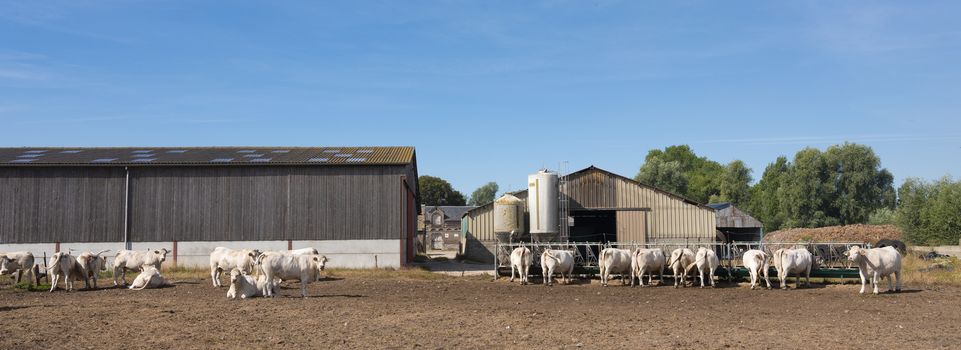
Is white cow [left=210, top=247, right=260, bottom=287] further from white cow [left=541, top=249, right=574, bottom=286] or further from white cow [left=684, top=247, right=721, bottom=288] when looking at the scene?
white cow [left=684, top=247, right=721, bottom=288]

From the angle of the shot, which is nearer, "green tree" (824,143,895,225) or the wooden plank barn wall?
the wooden plank barn wall

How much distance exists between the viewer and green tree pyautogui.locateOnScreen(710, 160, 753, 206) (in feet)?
358

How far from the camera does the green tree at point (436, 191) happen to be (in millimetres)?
135000

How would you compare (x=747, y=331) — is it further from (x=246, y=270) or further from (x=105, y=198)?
(x=105, y=198)

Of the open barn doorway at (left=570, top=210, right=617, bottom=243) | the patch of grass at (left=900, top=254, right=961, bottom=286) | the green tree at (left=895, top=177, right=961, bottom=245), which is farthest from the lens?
the green tree at (left=895, top=177, right=961, bottom=245)

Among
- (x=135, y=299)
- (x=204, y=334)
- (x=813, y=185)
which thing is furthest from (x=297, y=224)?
(x=813, y=185)

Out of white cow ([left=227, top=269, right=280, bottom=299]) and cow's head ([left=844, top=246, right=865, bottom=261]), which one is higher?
cow's head ([left=844, top=246, right=865, bottom=261])

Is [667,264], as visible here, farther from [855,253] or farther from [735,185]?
[735,185]

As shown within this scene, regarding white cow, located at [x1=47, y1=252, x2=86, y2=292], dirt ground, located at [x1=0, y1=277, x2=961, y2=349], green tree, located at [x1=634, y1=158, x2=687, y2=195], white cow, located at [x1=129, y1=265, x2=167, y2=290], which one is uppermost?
green tree, located at [x1=634, y1=158, x2=687, y2=195]

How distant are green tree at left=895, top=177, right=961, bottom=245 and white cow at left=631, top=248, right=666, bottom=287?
40.7 m

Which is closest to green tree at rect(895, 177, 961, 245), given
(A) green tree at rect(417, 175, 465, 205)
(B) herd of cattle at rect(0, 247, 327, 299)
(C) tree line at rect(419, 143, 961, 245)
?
(C) tree line at rect(419, 143, 961, 245)

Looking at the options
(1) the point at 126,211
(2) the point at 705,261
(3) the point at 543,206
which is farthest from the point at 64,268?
(3) the point at 543,206

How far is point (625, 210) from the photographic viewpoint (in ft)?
149

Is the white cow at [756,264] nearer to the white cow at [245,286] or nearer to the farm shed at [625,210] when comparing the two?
the white cow at [245,286]
